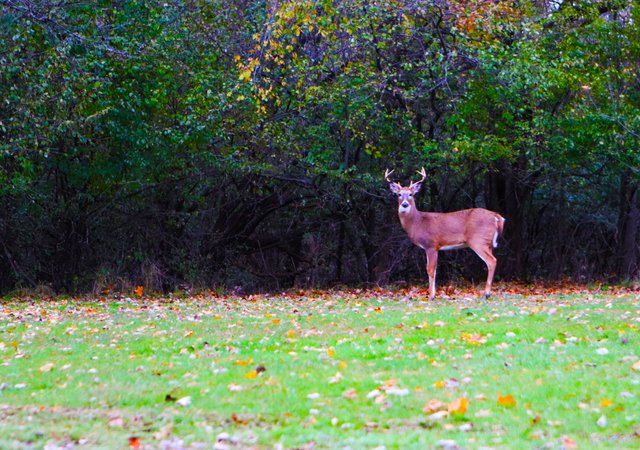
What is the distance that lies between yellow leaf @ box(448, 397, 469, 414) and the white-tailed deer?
11.8m

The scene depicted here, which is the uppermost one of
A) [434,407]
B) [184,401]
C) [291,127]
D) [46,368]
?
[291,127]

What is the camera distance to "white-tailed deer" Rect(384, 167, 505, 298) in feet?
63.4

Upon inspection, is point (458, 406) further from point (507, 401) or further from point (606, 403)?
point (606, 403)

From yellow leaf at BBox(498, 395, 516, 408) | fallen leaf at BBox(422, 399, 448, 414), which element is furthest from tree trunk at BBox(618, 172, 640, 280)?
fallen leaf at BBox(422, 399, 448, 414)

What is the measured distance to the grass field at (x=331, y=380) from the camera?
22.1 ft

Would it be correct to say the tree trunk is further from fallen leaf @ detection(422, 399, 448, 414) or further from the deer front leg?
fallen leaf @ detection(422, 399, 448, 414)

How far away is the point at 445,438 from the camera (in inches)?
257

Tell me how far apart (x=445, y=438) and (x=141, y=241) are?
62.6 feet

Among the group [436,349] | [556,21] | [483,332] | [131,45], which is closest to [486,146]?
[556,21]

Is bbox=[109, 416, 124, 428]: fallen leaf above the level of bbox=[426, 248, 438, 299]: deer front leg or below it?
above

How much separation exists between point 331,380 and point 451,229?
11461 millimetres

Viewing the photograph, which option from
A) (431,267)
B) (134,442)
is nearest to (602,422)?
(134,442)

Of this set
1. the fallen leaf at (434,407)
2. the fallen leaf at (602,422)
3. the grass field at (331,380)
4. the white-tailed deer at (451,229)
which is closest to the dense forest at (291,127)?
the white-tailed deer at (451,229)

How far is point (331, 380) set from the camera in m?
8.48
